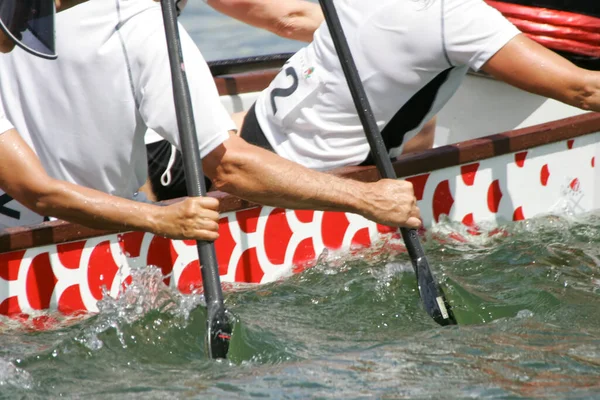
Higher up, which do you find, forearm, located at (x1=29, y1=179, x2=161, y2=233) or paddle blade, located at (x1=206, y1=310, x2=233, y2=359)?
forearm, located at (x1=29, y1=179, x2=161, y2=233)

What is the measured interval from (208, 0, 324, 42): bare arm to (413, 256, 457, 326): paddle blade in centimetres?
164

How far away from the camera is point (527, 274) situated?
12.8 feet

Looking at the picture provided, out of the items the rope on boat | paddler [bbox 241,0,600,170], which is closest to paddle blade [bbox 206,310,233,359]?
paddler [bbox 241,0,600,170]

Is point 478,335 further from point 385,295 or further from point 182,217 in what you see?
point 182,217

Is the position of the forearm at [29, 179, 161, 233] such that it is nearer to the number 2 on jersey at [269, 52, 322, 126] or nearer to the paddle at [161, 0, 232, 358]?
the paddle at [161, 0, 232, 358]

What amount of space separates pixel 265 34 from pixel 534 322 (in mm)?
7361

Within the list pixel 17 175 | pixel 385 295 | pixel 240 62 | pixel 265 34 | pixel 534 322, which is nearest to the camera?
pixel 17 175

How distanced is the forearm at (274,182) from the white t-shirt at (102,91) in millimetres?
74

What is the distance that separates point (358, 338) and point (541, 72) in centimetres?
113

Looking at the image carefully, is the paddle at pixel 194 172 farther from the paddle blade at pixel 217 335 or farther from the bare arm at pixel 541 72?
the bare arm at pixel 541 72

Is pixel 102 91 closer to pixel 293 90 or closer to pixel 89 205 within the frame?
pixel 89 205

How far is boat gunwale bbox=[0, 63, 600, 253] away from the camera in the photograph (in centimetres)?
343

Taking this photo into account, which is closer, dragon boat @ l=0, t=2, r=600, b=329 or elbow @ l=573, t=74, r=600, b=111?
dragon boat @ l=0, t=2, r=600, b=329

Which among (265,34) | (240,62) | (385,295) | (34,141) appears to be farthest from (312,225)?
(265,34)
